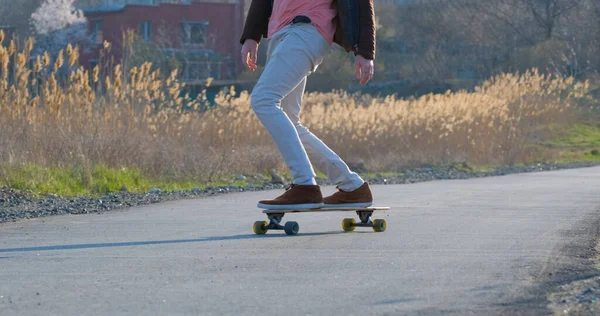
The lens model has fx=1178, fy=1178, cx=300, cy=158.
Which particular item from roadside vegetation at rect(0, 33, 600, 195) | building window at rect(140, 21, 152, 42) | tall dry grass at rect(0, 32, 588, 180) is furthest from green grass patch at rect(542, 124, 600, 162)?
building window at rect(140, 21, 152, 42)

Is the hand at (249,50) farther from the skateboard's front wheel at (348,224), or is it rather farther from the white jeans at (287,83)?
the skateboard's front wheel at (348,224)

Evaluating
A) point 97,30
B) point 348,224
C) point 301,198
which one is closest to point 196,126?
point 348,224

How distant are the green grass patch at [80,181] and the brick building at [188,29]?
4367 cm

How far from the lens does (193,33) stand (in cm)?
6353

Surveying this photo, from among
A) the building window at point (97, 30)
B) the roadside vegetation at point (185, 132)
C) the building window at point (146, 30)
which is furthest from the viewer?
the building window at point (146, 30)

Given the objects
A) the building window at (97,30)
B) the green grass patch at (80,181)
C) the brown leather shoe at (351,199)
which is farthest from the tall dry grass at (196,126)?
the building window at (97,30)

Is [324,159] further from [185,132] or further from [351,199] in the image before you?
[185,132]

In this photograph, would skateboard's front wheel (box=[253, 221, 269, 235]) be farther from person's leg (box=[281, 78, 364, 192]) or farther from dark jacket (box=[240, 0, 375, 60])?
dark jacket (box=[240, 0, 375, 60])

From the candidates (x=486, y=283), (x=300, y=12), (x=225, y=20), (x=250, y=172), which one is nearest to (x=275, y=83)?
(x=300, y=12)

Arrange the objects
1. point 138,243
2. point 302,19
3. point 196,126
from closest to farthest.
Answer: point 138,243 → point 302,19 → point 196,126

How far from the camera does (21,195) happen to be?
11648 mm

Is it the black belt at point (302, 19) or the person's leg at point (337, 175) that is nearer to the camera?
the black belt at point (302, 19)

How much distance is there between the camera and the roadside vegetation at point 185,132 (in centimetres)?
1396

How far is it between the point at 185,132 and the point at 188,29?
45360mm
